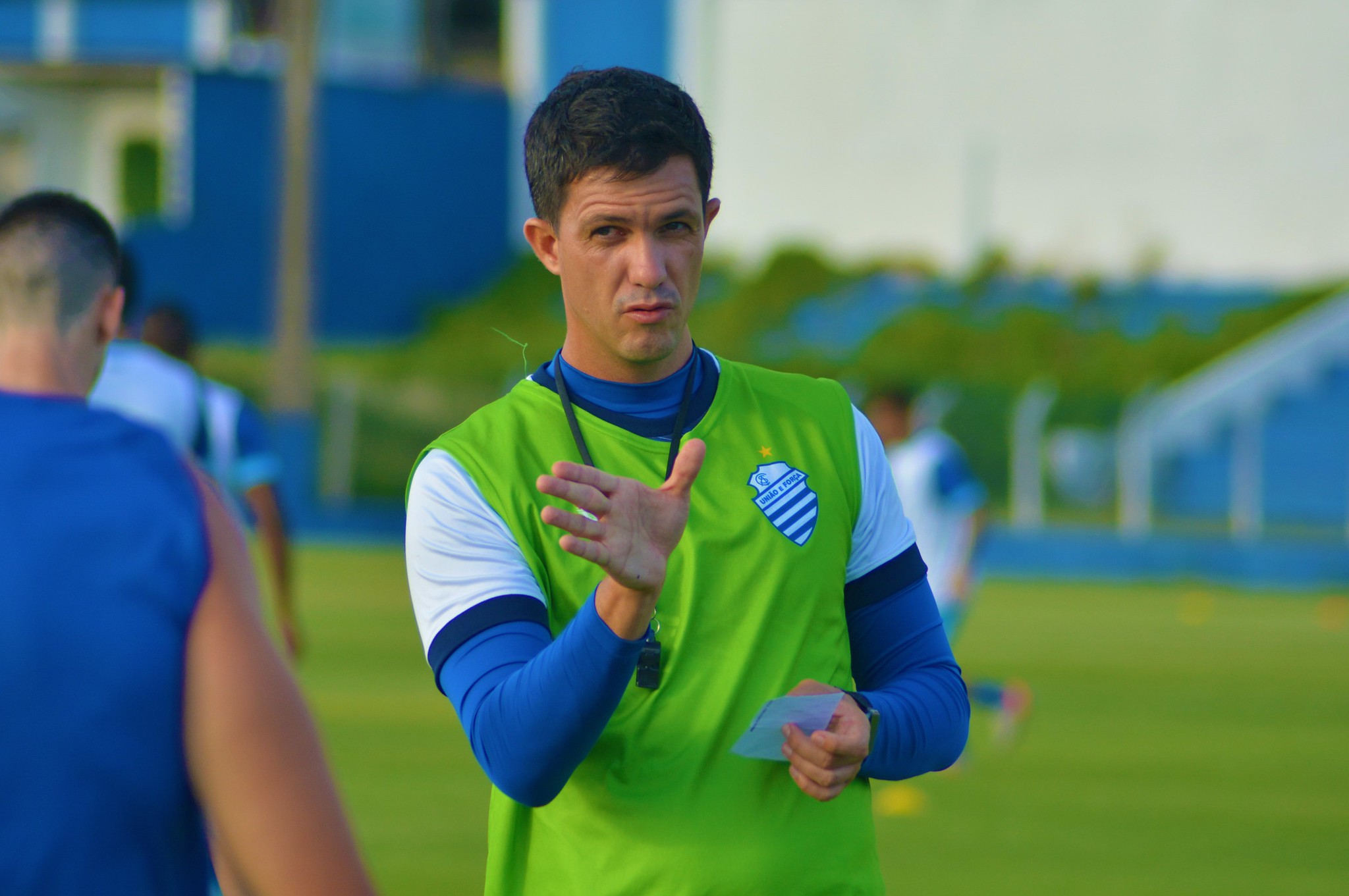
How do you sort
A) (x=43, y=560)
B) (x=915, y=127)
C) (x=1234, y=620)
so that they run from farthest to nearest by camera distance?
(x=915, y=127), (x=1234, y=620), (x=43, y=560)

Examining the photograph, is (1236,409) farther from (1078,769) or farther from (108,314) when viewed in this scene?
(108,314)

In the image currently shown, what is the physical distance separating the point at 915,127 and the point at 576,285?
3239 centimetres

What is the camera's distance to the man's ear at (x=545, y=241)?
2818 mm

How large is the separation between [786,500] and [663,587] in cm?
27

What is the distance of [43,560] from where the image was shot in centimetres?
186

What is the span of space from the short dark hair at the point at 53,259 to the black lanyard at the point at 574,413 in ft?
2.39

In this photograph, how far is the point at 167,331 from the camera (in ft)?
24.5

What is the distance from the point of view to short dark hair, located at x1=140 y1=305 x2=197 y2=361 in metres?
7.45

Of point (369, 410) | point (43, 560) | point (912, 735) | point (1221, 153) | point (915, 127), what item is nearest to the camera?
point (43, 560)

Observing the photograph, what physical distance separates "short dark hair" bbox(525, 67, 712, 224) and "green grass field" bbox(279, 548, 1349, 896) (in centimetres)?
430

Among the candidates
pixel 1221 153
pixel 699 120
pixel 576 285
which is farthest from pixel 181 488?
pixel 1221 153

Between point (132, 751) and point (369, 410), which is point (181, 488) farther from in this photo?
point (369, 410)

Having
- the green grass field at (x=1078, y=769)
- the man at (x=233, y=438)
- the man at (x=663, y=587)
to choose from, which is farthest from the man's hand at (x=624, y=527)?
the man at (x=233, y=438)

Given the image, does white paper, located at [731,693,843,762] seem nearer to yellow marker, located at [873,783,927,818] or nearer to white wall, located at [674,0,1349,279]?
yellow marker, located at [873,783,927,818]
